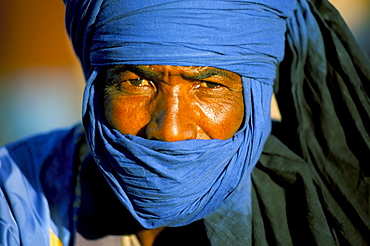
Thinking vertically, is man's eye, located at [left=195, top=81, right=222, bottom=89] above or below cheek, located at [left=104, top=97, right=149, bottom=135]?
above

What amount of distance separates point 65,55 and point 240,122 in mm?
5986

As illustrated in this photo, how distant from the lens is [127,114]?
2078 mm

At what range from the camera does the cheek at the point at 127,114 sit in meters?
2.05

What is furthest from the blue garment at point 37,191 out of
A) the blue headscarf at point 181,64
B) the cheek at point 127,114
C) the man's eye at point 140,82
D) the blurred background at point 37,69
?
the blurred background at point 37,69

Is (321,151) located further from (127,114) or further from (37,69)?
(37,69)

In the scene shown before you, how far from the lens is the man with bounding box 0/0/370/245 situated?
1.94m

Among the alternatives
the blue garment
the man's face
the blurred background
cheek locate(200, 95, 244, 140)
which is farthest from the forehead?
the blurred background

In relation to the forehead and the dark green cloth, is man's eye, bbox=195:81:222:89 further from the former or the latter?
the dark green cloth

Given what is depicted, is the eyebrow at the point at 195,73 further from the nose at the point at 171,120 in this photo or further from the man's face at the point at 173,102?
the nose at the point at 171,120

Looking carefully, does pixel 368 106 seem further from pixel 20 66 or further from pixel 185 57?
pixel 20 66

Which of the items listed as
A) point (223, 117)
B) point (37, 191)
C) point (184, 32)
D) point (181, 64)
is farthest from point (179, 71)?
point (37, 191)

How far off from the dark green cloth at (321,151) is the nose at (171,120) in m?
0.65

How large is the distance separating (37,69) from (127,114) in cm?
600

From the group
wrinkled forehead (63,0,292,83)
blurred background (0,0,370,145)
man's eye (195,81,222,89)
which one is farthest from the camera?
blurred background (0,0,370,145)
